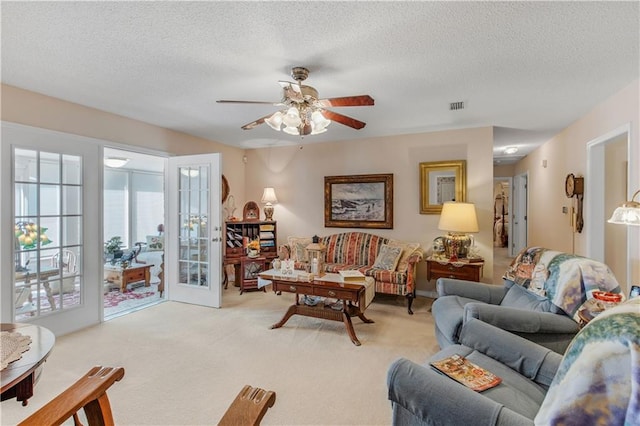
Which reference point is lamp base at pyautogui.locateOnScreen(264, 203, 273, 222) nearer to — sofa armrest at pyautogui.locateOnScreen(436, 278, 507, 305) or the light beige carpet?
the light beige carpet

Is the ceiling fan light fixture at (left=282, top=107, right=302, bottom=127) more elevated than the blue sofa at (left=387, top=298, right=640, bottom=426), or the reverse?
the ceiling fan light fixture at (left=282, top=107, right=302, bottom=127)

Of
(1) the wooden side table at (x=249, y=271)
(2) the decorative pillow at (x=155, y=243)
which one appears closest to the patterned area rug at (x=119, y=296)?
(1) the wooden side table at (x=249, y=271)

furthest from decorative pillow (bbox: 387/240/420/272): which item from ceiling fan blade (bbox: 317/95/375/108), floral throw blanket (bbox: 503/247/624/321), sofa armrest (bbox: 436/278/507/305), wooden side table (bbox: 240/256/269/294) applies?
ceiling fan blade (bbox: 317/95/375/108)

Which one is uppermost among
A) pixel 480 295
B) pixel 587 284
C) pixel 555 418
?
pixel 587 284

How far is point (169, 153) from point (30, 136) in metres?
1.58

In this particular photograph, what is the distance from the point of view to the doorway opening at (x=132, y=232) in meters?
4.62

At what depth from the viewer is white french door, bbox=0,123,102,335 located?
2.84 metres

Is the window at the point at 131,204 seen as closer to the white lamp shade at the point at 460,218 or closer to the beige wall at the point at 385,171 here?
the beige wall at the point at 385,171

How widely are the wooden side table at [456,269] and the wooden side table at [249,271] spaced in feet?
8.49

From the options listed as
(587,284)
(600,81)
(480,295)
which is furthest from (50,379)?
(600,81)

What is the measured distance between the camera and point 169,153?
439cm

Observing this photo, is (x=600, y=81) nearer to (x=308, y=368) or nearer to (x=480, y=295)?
(x=480, y=295)

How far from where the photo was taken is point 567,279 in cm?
207

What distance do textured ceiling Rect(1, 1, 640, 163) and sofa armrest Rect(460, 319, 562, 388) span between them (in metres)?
1.86
